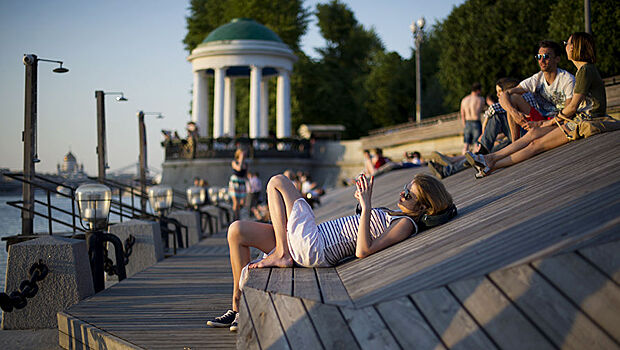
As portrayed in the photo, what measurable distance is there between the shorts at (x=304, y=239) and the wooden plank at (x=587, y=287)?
1756mm

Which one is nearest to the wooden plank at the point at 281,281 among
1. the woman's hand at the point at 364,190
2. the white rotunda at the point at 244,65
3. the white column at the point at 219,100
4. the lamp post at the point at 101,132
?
the woman's hand at the point at 364,190

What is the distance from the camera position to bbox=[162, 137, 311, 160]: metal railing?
40.2 meters

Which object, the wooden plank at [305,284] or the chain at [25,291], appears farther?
the chain at [25,291]

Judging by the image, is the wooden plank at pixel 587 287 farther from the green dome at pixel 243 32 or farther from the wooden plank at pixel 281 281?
the green dome at pixel 243 32

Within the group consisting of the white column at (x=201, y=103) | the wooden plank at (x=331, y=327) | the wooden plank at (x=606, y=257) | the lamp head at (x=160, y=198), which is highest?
the white column at (x=201, y=103)

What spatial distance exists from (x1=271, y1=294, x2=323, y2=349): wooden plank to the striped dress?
1.13 metres

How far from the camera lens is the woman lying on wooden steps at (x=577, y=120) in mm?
5992

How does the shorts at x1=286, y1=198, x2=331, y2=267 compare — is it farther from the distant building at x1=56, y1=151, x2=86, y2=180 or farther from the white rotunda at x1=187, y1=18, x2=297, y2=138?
the white rotunda at x1=187, y1=18, x2=297, y2=138

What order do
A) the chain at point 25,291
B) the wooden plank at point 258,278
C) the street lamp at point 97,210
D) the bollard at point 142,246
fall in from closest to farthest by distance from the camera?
the wooden plank at point 258,278 → the chain at point 25,291 → the street lamp at point 97,210 → the bollard at point 142,246

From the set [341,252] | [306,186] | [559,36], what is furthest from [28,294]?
[559,36]

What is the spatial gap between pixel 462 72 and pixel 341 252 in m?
27.7

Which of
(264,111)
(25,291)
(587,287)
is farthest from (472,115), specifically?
(264,111)

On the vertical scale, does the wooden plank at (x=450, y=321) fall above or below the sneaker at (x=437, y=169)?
below

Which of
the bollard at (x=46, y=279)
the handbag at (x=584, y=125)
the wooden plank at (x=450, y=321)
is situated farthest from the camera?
the handbag at (x=584, y=125)
